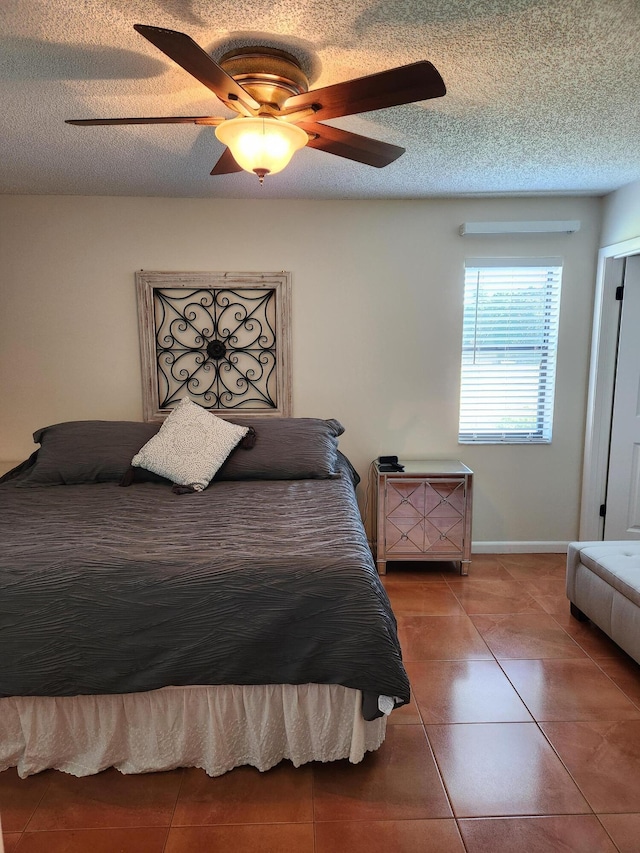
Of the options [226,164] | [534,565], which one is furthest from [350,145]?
[534,565]

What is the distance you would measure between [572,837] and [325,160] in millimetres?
2939

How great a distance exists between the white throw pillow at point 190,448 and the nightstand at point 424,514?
105cm

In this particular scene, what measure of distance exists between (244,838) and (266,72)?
2426 millimetres

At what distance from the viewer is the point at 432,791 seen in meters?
1.80

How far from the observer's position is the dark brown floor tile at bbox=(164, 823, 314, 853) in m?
1.59

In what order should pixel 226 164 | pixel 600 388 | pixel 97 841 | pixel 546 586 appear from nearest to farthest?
pixel 97 841 < pixel 226 164 < pixel 546 586 < pixel 600 388

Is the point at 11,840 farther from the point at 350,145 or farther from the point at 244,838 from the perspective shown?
the point at 350,145

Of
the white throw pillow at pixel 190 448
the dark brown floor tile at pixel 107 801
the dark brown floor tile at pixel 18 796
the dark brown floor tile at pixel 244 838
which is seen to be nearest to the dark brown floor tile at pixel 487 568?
the white throw pillow at pixel 190 448

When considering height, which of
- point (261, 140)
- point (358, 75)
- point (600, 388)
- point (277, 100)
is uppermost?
point (358, 75)

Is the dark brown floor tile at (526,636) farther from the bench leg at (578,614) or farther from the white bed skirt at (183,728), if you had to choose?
the white bed skirt at (183,728)

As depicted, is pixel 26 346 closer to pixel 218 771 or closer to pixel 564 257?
pixel 218 771

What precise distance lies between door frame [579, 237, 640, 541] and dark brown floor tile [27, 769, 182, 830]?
10.1 ft

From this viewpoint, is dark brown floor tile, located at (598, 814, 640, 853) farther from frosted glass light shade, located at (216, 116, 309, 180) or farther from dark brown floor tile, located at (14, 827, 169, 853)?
frosted glass light shade, located at (216, 116, 309, 180)

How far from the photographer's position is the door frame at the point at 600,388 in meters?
3.44
